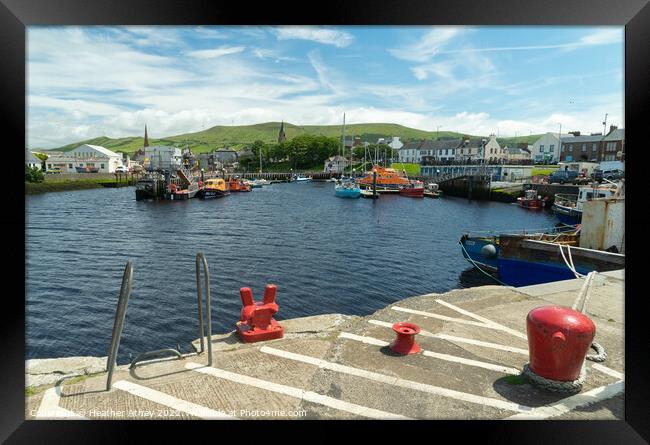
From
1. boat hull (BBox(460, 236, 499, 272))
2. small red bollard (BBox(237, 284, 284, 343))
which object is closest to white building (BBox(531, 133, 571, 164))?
boat hull (BBox(460, 236, 499, 272))

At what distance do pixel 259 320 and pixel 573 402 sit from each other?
12.0 ft

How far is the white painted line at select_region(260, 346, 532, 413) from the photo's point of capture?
3934 millimetres

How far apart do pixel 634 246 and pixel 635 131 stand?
1061 millimetres

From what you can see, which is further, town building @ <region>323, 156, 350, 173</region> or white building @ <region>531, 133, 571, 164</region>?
town building @ <region>323, 156, 350, 173</region>

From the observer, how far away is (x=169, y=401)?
3.78 m

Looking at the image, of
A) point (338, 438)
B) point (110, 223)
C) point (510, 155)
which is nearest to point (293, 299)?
point (338, 438)

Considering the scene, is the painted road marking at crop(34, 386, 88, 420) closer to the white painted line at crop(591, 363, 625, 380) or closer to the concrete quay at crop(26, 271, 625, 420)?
the concrete quay at crop(26, 271, 625, 420)

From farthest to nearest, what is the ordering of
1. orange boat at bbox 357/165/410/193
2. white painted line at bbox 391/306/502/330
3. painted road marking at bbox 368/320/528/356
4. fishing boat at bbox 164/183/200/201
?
orange boat at bbox 357/165/410/193 < fishing boat at bbox 164/183/200/201 < white painted line at bbox 391/306/502/330 < painted road marking at bbox 368/320/528/356

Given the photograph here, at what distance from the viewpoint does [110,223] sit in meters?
32.9

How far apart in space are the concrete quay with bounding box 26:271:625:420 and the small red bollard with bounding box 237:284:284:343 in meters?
0.13

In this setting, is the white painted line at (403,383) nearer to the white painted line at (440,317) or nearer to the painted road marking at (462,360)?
the painted road marking at (462,360)

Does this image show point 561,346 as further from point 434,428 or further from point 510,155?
point 510,155

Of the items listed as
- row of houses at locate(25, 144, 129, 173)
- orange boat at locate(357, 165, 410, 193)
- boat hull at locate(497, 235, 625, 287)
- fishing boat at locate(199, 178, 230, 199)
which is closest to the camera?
boat hull at locate(497, 235, 625, 287)

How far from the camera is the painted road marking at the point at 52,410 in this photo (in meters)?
3.58
